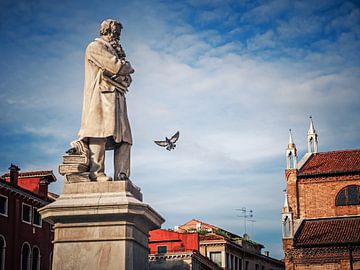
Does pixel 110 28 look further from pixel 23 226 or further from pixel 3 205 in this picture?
pixel 23 226

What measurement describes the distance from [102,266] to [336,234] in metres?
47.3

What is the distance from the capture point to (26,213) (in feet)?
150

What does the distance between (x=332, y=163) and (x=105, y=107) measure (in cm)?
5280

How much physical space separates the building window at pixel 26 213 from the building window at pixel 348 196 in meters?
28.8

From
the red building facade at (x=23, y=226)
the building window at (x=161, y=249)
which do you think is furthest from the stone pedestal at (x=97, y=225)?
the building window at (x=161, y=249)

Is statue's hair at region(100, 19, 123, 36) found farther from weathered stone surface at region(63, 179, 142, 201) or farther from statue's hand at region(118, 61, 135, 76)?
weathered stone surface at region(63, 179, 142, 201)

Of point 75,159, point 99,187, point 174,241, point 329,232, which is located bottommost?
point 99,187

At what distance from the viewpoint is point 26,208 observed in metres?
45.6

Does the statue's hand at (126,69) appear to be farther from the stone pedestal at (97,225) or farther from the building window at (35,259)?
the building window at (35,259)

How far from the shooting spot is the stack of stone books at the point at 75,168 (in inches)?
417

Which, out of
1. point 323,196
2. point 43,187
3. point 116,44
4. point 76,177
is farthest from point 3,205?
point 76,177

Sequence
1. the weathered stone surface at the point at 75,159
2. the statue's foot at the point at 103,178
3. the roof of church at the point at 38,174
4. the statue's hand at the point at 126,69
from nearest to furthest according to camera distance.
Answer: the statue's foot at the point at 103,178
the weathered stone surface at the point at 75,159
the statue's hand at the point at 126,69
the roof of church at the point at 38,174

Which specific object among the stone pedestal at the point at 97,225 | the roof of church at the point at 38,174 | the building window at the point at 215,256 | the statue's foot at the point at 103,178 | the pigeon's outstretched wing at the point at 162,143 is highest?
the roof of church at the point at 38,174

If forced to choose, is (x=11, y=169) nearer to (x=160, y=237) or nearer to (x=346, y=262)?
(x=160, y=237)
